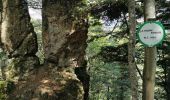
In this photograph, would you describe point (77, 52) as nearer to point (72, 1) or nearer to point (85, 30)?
point (85, 30)

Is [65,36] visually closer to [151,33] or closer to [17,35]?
[17,35]

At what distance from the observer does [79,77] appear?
11477 mm

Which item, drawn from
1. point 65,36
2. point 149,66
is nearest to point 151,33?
point 149,66

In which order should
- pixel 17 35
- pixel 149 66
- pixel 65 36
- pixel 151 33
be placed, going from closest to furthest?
pixel 151 33, pixel 149 66, pixel 65 36, pixel 17 35

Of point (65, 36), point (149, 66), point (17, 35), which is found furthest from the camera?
point (17, 35)

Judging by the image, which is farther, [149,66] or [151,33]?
[149,66]

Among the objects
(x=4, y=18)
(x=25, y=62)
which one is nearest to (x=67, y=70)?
(x=25, y=62)

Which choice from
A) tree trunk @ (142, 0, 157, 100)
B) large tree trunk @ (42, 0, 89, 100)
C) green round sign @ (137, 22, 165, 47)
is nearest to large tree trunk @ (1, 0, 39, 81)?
large tree trunk @ (42, 0, 89, 100)

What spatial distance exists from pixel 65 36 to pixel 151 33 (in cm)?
575

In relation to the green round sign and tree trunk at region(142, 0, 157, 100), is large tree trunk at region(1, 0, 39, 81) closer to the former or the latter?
tree trunk at region(142, 0, 157, 100)

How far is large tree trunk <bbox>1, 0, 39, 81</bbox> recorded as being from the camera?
11.4 meters

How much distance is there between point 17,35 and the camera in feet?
38.0

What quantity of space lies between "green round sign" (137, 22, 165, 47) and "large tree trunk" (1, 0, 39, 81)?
6206 mm

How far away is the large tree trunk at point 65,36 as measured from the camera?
1116cm
